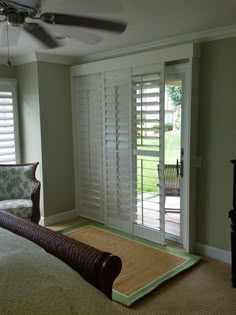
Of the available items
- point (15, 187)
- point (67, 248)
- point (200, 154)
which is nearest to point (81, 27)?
point (67, 248)

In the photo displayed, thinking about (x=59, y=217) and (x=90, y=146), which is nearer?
(x=90, y=146)

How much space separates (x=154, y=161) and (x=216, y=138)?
0.77 metres

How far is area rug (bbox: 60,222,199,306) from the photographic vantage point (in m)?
2.87

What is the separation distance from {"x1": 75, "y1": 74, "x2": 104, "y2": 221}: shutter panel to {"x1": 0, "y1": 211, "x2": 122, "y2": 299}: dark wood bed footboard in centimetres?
234

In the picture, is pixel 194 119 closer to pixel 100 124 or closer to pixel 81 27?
pixel 100 124

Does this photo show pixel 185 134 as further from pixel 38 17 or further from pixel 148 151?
pixel 38 17

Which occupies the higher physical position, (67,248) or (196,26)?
(196,26)

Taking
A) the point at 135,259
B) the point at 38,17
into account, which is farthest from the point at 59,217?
the point at 38,17

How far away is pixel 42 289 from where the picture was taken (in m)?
1.41

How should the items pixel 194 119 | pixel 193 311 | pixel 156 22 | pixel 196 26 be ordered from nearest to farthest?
pixel 193 311, pixel 156 22, pixel 196 26, pixel 194 119

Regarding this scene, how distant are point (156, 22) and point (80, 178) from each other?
8.68ft

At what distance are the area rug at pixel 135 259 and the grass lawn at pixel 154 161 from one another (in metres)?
0.68

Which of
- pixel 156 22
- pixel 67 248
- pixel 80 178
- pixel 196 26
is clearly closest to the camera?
pixel 67 248

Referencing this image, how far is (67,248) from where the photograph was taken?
1.98 m
